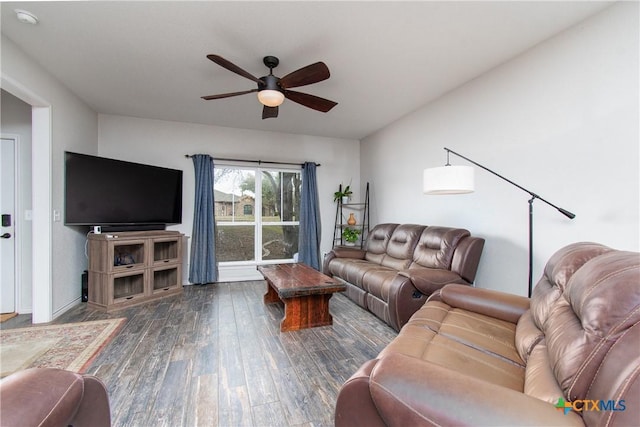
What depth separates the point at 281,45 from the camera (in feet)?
7.61

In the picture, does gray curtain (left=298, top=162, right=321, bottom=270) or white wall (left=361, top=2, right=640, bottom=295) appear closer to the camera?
white wall (left=361, top=2, right=640, bottom=295)

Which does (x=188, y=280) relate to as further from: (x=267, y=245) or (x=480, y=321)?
(x=480, y=321)

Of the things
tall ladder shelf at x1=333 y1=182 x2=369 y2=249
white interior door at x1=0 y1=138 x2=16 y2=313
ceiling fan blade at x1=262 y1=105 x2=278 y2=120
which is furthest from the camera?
tall ladder shelf at x1=333 y1=182 x2=369 y2=249

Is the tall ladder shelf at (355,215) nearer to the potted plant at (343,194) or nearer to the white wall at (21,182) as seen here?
the potted plant at (343,194)

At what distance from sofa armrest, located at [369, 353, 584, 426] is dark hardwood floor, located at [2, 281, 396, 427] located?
0.83 metres

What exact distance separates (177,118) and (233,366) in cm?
365

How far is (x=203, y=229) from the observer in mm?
4250

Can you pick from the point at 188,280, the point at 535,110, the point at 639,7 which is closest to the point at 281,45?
the point at 535,110

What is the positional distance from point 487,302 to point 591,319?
980mm

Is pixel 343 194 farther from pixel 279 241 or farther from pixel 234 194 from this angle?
pixel 234 194

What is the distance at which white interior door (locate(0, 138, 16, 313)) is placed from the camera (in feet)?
9.74

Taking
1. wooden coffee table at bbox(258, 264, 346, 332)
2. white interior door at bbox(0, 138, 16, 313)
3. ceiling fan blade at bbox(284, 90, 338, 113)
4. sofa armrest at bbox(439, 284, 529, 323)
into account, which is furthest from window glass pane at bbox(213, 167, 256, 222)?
sofa armrest at bbox(439, 284, 529, 323)

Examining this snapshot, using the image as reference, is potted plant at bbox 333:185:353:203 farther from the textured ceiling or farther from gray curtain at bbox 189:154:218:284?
gray curtain at bbox 189:154:218:284

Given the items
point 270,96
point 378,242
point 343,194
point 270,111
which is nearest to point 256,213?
point 343,194
